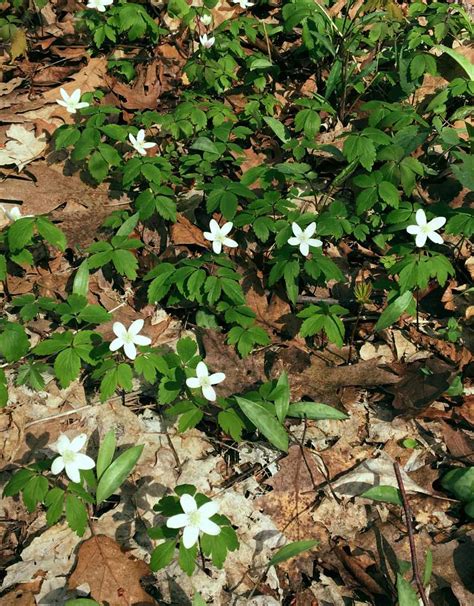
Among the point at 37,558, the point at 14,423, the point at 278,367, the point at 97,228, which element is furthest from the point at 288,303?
the point at 37,558

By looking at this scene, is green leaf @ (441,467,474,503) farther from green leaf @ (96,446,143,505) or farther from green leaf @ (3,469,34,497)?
green leaf @ (3,469,34,497)

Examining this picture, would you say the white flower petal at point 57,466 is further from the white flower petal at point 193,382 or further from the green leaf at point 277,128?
the green leaf at point 277,128

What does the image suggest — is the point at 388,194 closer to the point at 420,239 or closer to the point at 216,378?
the point at 420,239

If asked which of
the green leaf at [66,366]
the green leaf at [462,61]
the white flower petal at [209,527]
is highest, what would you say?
the green leaf at [462,61]

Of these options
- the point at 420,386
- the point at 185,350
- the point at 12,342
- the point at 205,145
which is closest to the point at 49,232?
the point at 12,342

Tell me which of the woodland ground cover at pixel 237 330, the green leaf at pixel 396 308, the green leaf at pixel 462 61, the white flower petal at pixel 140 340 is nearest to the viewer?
the woodland ground cover at pixel 237 330

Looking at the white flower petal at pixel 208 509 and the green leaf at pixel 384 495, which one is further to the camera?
the green leaf at pixel 384 495

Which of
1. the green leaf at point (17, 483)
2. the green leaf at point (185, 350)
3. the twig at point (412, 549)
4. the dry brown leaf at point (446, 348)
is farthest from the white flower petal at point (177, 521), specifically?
the dry brown leaf at point (446, 348)
